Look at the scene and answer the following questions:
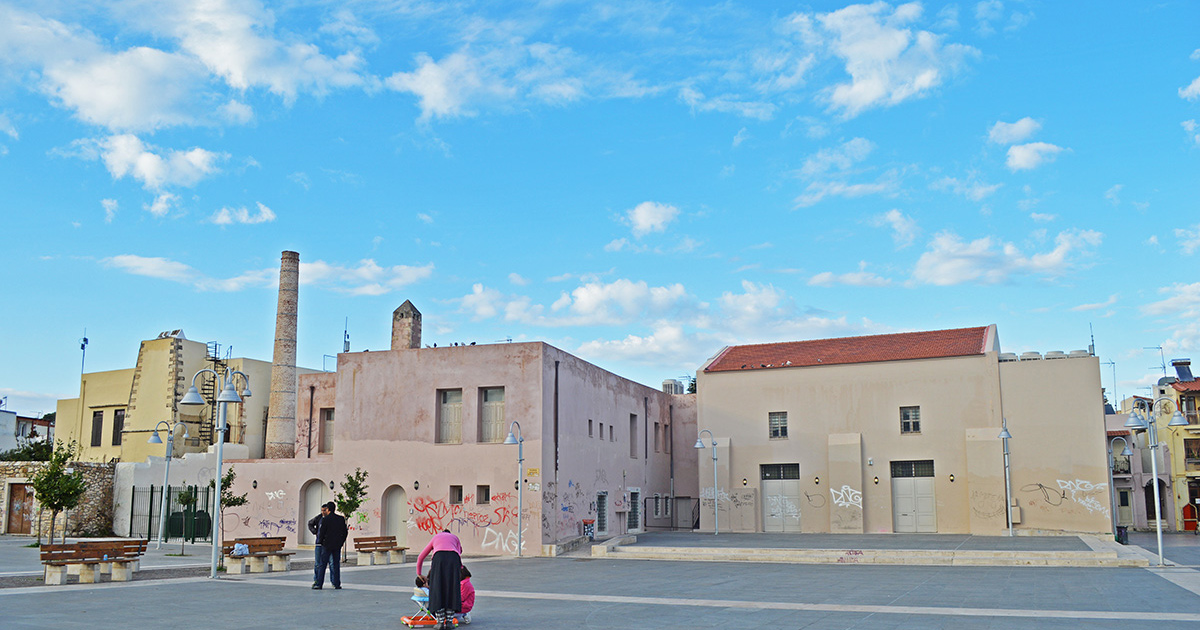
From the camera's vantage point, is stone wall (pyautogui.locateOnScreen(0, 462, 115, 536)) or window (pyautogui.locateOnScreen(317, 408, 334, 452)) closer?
window (pyautogui.locateOnScreen(317, 408, 334, 452))

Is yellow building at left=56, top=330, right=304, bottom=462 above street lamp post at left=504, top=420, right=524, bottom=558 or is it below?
above

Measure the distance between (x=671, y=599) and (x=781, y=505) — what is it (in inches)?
976

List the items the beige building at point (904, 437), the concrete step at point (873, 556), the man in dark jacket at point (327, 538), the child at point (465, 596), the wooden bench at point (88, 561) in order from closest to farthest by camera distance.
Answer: the child at point (465, 596), the man in dark jacket at point (327, 538), the wooden bench at point (88, 561), the concrete step at point (873, 556), the beige building at point (904, 437)

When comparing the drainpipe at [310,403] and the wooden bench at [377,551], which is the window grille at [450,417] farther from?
the drainpipe at [310,403]

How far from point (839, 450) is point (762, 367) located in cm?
509

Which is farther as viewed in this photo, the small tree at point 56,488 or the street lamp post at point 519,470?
the street lamp post at point 519,470

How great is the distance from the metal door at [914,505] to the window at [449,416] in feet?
60.7

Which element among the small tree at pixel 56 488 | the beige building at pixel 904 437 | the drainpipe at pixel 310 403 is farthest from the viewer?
the drainpipe at pixel 310 403

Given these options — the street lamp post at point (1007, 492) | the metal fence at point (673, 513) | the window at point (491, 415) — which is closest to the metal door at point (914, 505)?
the street lamp post at point (1007, 492)

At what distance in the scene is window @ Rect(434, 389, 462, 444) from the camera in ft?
104

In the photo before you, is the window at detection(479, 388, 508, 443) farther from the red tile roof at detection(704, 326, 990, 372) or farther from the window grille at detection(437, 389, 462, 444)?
the red tile roof at detection(704, 326, 990, 372)

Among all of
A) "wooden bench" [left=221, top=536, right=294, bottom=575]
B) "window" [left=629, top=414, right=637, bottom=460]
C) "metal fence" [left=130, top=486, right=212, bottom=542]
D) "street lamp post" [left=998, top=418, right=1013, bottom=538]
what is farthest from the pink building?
"street lamp post" [left=998, top=418, right=1013, bottom=538]

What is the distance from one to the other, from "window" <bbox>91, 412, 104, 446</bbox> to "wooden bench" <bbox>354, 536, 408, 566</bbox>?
97.0 feet

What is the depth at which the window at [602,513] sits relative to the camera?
34312 millimetres
